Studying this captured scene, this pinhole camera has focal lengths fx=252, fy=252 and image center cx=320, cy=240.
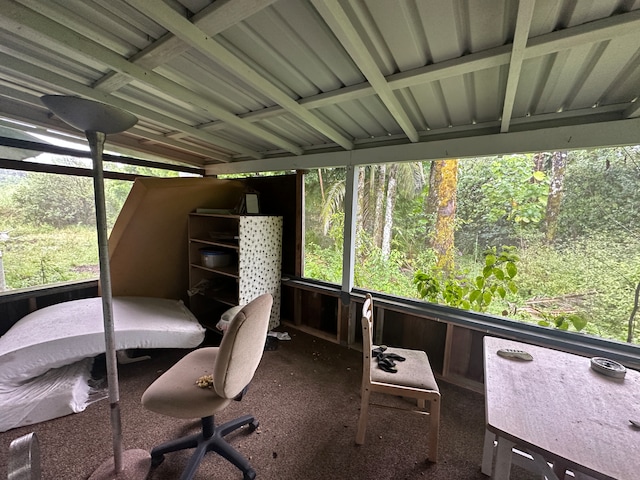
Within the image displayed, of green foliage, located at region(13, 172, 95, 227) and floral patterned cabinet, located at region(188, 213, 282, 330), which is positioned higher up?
green foliage, located at region(13, 172, 95, 227)

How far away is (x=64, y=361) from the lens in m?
1.81

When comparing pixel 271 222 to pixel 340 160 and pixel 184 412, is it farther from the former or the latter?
pixel 184 412

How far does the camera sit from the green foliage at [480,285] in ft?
7.14

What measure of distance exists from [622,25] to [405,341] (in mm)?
2419

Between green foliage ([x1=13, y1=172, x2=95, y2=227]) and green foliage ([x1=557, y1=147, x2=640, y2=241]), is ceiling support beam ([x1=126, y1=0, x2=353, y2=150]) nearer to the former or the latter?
green foliage ([x1=13, y1=172, x2=95, y2=227])

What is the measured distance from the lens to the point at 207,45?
117 centimetres

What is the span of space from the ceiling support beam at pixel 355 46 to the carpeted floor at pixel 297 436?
7.08ft

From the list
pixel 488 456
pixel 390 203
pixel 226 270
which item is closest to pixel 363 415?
pixel 488 456

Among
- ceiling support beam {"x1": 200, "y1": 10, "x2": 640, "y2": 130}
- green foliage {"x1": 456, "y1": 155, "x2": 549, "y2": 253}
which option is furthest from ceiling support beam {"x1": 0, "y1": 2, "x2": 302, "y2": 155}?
green foliage {"x1": 456, "y1": 155, "x2": 549, "y2": 253}

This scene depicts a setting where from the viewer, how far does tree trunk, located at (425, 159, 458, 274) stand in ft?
12.4

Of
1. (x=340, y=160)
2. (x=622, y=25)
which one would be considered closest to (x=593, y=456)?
(x=622, y=25)

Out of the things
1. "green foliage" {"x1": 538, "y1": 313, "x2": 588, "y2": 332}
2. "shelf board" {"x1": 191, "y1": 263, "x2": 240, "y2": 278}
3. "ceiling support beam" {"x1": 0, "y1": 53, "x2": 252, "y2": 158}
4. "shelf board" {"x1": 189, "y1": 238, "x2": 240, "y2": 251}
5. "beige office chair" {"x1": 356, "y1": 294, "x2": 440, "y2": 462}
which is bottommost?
"beige office chair" {"x1": 356, "y1": 294, "x2": 440, "y2": 462}

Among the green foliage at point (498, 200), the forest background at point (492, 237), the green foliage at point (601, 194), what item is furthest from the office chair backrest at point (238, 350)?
the green foliage at point (601, 194)

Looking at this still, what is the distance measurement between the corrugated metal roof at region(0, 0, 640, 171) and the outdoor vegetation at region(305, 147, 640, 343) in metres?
1.26
